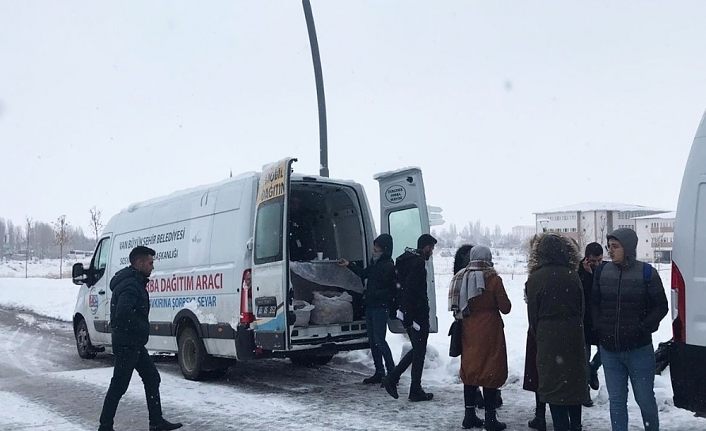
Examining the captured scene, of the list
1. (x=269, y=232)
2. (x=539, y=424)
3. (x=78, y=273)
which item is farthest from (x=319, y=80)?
(x=539, y=424)

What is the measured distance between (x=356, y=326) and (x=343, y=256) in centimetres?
115

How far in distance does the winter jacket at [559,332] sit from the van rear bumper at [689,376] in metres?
0.67

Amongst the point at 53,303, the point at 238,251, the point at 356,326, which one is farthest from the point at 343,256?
the point at 53,303

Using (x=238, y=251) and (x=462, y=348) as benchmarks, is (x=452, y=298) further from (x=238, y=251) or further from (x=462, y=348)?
(x=238, y=251)

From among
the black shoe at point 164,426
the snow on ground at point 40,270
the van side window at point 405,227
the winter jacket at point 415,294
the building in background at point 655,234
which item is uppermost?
the building in background at point 655,234

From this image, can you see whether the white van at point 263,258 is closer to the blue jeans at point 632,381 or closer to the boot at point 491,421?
the boot at point 491,421

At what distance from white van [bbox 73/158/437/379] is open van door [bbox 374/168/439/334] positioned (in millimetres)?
15

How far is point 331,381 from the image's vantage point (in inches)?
346

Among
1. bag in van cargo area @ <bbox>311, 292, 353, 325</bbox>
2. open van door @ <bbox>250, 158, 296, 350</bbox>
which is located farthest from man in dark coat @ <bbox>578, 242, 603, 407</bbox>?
open van door @ <bbox>250, 158, 296, 350</bbox>

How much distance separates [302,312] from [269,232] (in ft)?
3.50

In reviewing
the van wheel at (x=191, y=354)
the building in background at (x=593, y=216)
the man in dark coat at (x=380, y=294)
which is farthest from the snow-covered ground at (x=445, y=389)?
the building in background at (x=593, y=216)

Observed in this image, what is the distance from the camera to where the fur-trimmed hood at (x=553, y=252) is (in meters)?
5.24

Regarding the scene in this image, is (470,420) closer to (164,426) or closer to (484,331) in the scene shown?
(484,331)

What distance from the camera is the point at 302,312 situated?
26.4 feet
